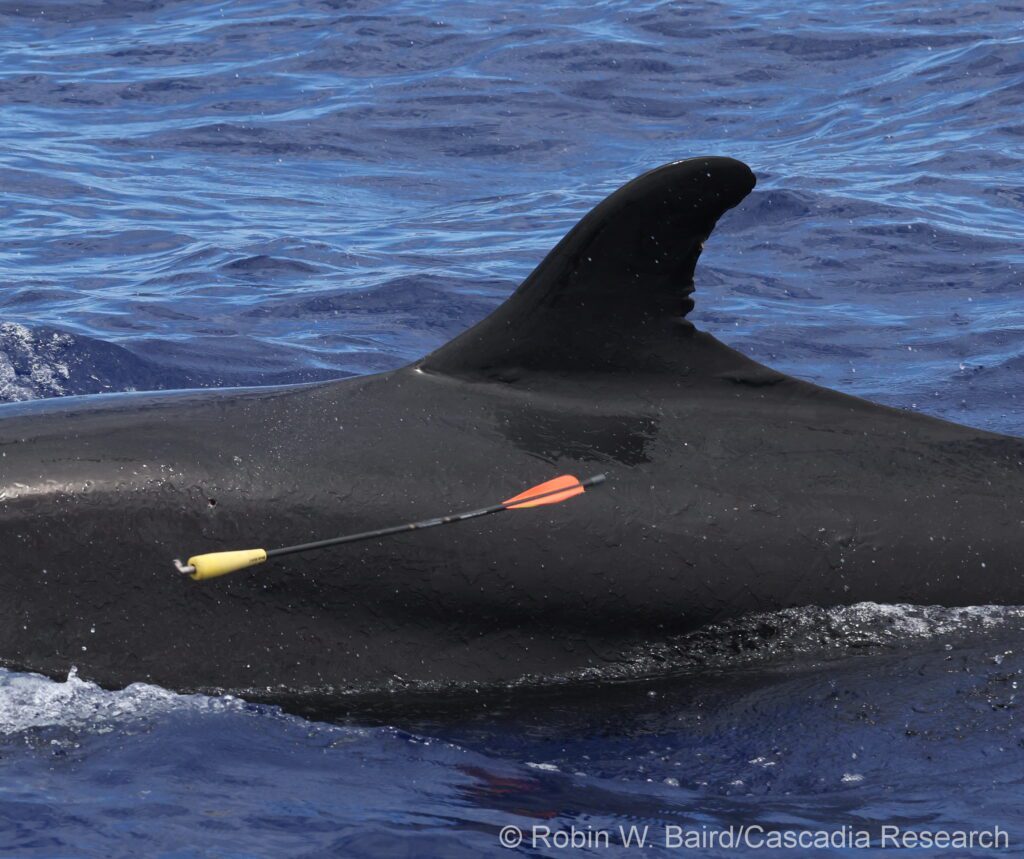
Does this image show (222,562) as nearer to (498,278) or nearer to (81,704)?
(81,704)

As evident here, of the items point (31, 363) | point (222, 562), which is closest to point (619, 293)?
point (222, 562)

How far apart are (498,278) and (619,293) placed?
8.64 meters

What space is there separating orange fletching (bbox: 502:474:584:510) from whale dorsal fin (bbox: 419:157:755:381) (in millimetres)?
541

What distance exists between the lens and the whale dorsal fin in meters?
6.18

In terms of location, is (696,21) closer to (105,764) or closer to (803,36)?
(803,36)

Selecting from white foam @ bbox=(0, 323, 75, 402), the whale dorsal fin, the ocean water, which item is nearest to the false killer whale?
the whale dorsal fin

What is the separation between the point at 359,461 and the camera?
6.34 metres

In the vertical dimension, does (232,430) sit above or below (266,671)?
above

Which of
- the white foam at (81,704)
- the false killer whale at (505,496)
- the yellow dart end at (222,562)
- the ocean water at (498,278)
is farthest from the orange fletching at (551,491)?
the white foam at (81,704)

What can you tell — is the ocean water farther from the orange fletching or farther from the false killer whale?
the orange fletching

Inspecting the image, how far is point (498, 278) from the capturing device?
14984 mm

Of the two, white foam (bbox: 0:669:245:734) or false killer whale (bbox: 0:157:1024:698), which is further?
false killer whale (bbox: 0:157:1024:698)

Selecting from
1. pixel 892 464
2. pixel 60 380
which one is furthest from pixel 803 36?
pixel 892 464

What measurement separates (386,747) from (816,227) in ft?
37.0
